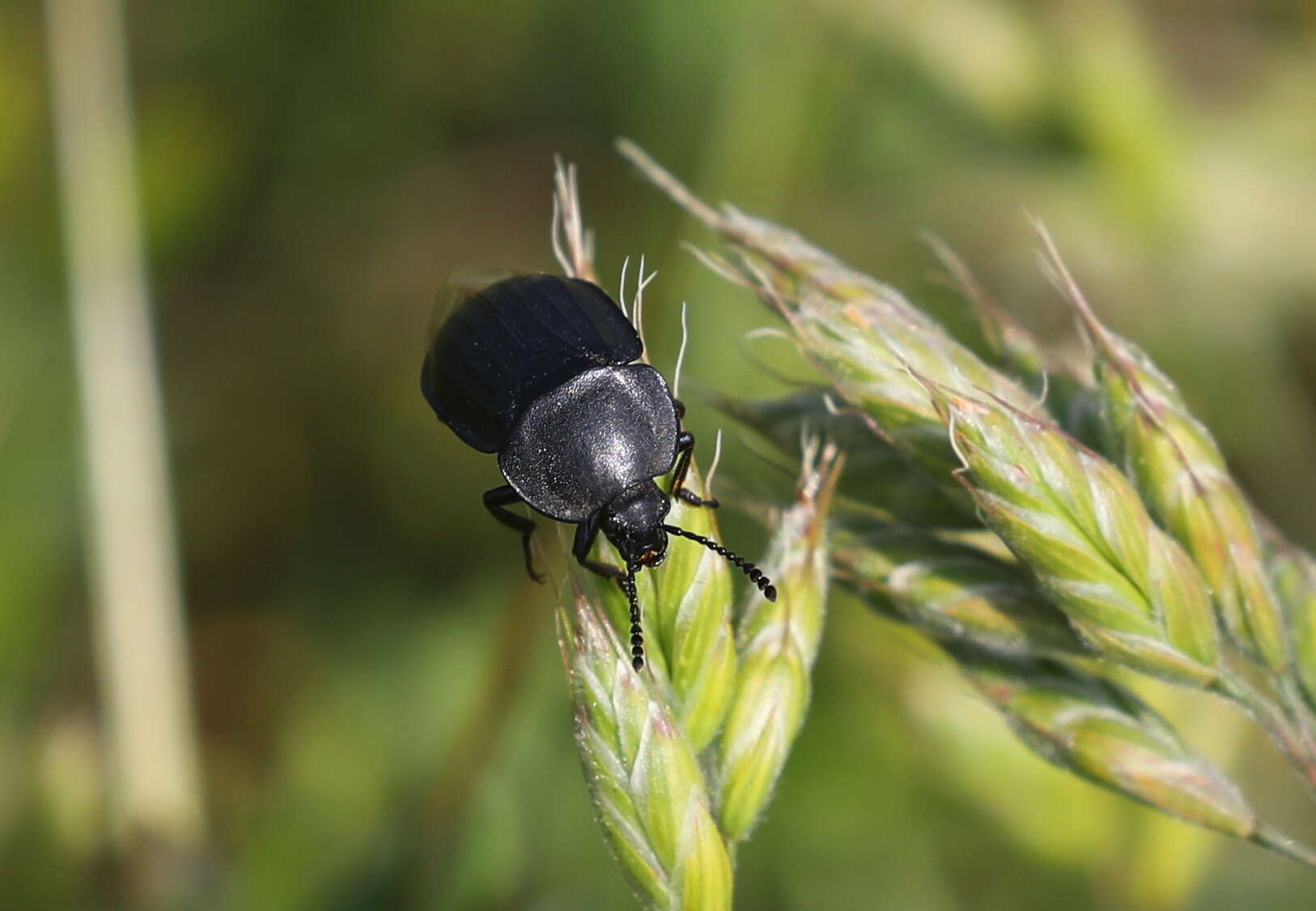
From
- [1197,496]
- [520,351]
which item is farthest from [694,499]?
[1197,496]

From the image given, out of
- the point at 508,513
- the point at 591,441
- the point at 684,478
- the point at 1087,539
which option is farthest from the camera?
the point at 508,513

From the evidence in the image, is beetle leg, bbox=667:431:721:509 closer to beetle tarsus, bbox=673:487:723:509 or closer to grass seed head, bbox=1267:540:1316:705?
beetle tarsus, bbox=673:487:723:509

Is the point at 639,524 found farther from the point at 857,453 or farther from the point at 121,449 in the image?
the point at 121,449

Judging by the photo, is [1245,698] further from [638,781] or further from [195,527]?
[195,527]

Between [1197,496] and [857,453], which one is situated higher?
[1197,496]

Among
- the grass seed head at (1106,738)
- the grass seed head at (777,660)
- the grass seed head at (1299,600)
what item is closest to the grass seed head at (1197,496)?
the grass seed head at (1299,600)

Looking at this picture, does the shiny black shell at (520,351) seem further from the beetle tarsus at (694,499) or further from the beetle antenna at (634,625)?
the beetle antenna at (634,625)
